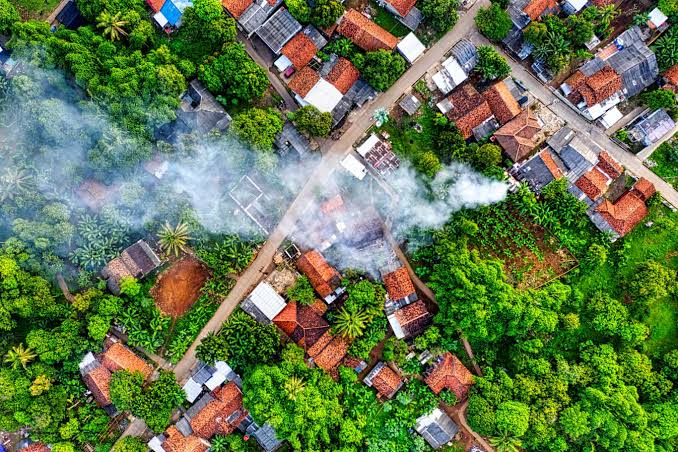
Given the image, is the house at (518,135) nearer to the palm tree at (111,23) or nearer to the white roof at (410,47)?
the white roof at (410,47)

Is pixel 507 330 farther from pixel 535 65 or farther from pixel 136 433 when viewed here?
pixel 136 433

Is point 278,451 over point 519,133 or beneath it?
beneath

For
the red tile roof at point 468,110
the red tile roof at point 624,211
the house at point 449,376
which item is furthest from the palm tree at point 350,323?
the red tile roof at point 624,211

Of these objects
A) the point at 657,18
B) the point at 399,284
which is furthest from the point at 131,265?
the point at 657,18

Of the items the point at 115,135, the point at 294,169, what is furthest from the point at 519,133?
the point at 115,135

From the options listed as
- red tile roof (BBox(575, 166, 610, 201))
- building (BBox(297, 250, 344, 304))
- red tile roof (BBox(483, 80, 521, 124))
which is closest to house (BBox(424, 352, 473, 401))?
building (BBox(297, 250, 344, 304))

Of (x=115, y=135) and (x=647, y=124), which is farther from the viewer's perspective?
(x=647, y=124)
